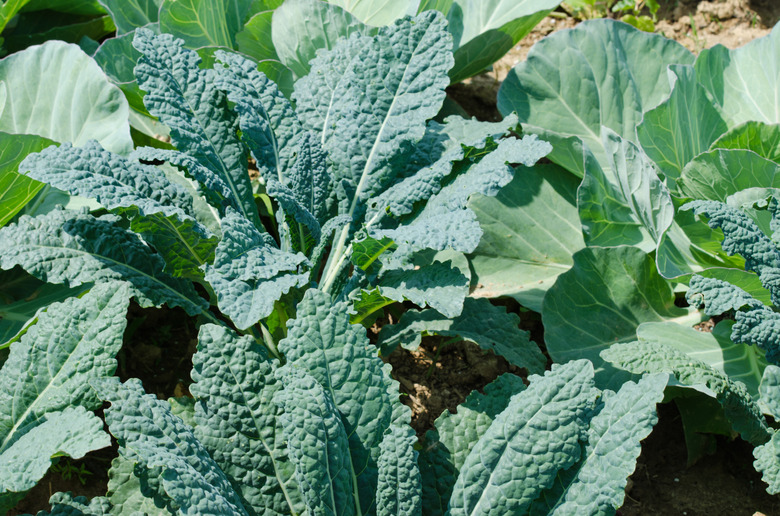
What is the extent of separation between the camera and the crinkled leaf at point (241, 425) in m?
1.64

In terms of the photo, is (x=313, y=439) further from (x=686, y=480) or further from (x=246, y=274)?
(x=686, y=480)

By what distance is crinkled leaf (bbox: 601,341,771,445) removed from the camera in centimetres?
169

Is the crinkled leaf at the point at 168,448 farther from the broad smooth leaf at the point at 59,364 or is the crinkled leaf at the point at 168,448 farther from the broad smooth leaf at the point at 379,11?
the broad smooth leaf at the point at 379,11

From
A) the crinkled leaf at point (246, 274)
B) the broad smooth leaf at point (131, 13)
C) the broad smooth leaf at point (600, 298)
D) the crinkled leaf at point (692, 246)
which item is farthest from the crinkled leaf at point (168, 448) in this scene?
the broad smooth leaf at point (131, 13)

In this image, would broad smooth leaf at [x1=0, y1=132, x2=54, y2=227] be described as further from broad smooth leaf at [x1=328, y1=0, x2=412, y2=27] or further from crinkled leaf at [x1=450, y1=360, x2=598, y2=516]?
crinkled leaf at [x1=450, y1=360, x2=598, y2=516]

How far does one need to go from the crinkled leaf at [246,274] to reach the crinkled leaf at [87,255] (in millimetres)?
275

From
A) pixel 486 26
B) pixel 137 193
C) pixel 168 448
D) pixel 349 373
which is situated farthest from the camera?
pixel 486 26

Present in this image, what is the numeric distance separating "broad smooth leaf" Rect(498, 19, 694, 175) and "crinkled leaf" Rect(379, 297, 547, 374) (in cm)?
85

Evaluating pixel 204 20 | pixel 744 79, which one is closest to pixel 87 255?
pixel 204 20

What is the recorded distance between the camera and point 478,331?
1.98 m

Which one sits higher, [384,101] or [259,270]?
[384,101]

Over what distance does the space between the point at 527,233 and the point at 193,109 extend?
1195 mm

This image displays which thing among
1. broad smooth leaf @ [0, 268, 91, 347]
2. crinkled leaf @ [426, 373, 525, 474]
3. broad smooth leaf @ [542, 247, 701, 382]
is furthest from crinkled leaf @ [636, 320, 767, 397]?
broad smooth leaf @ [0, 268, 91, 347]

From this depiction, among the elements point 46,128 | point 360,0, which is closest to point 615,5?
point 360,0
